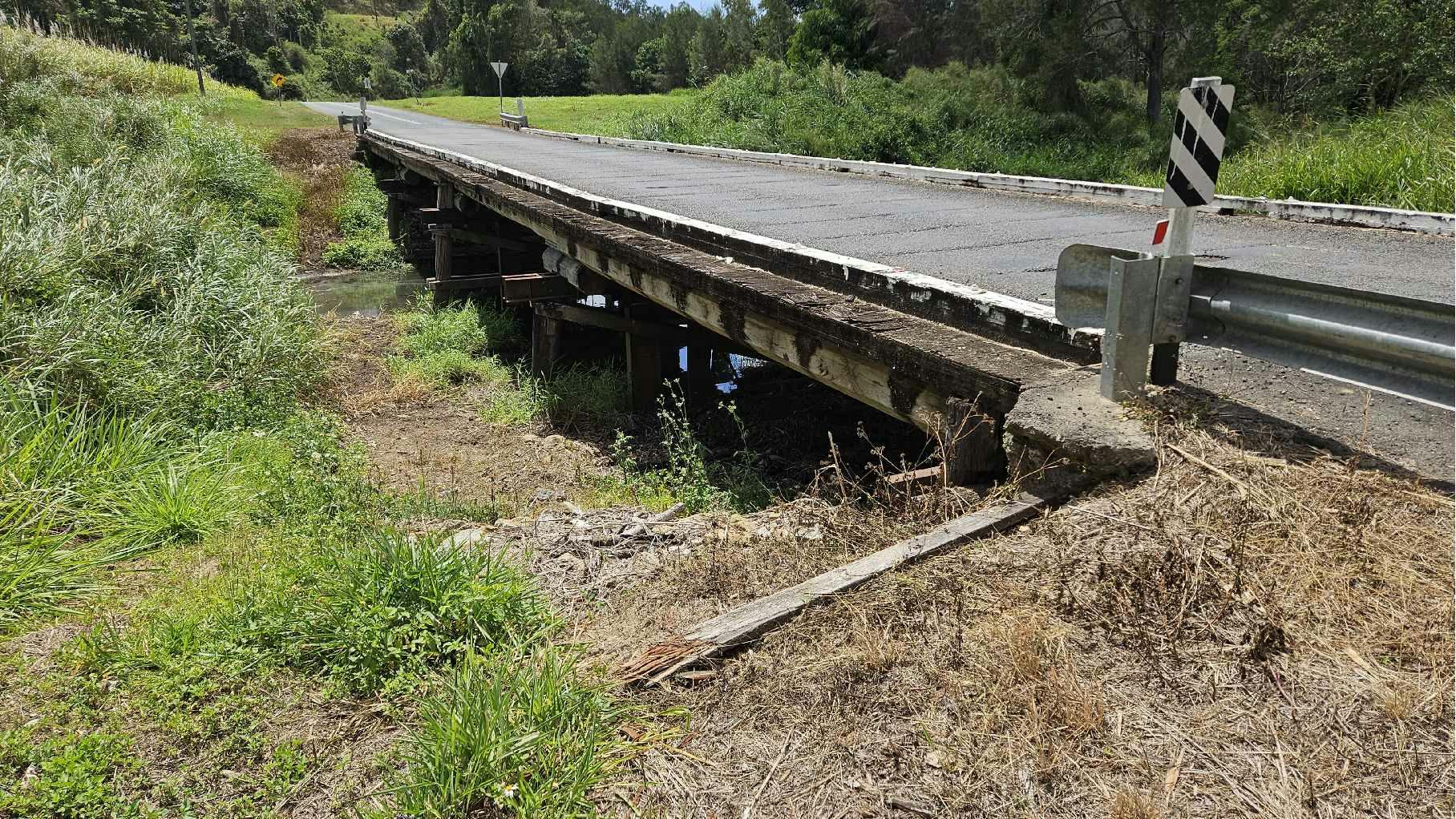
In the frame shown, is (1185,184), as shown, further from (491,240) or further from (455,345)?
(491,240)

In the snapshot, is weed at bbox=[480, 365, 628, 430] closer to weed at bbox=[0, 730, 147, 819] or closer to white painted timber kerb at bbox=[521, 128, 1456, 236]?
white painted timber kerb at bbox=[521, 128, 1456, 236]

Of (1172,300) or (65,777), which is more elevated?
(1172,300)

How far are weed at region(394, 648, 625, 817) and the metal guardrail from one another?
6.86 feet

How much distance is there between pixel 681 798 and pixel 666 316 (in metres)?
7.14

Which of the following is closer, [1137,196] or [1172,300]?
[1172,300]

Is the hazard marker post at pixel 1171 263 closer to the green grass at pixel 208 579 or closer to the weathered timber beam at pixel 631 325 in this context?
the green grass at pixel 208 579

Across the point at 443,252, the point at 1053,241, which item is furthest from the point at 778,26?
the point at 1053,241

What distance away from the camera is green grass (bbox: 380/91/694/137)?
26594mm

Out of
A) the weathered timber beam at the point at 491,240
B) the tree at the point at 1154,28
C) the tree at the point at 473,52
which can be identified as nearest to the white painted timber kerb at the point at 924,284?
the weathered timber beam at the point at 491,240

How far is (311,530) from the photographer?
4492 millimetres

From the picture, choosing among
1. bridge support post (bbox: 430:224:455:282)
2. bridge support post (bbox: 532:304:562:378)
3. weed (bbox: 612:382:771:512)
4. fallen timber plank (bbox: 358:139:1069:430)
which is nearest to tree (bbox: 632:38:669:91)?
bridge support post (bbox: 430:224:455:282)

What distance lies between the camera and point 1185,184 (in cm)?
296

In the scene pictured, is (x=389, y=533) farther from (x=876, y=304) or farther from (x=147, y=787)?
(x=876, y=304)

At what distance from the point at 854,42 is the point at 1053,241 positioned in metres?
28.7
